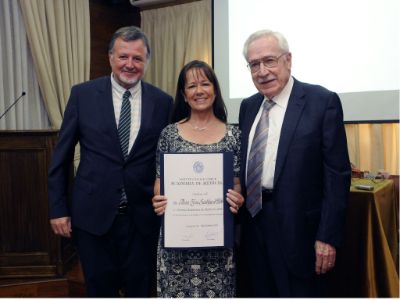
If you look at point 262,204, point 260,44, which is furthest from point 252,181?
point 260,44

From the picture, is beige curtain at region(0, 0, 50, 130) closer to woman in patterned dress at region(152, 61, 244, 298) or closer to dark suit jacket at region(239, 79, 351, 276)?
woman in patterned dress at region(152, 61, 244, 298)

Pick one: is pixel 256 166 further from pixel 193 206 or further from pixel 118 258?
pixel 118 258

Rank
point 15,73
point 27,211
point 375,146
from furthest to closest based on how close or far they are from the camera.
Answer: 1. point 15,73
2. point 375,146
3. point 27,211

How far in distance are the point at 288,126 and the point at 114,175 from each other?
0.77 metres

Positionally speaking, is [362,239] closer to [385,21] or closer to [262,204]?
[262,204]

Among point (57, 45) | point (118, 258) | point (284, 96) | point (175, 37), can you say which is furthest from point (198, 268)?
point (175, 37)

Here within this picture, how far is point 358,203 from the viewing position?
2012 mm

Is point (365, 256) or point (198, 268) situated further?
point (365, 256)

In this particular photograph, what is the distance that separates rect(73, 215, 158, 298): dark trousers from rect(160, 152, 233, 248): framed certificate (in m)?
0.29

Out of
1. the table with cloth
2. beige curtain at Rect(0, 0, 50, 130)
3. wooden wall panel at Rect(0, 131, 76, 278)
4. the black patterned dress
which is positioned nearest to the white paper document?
the black patterned dress

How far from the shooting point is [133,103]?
1.83m

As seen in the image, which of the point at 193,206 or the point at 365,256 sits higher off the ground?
the point at 193,206

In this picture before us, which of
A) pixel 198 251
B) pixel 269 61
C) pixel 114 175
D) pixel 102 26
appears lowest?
pixel 198 251

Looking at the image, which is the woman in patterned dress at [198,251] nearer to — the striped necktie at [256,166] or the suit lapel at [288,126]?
the striped necktie at [256,166]
